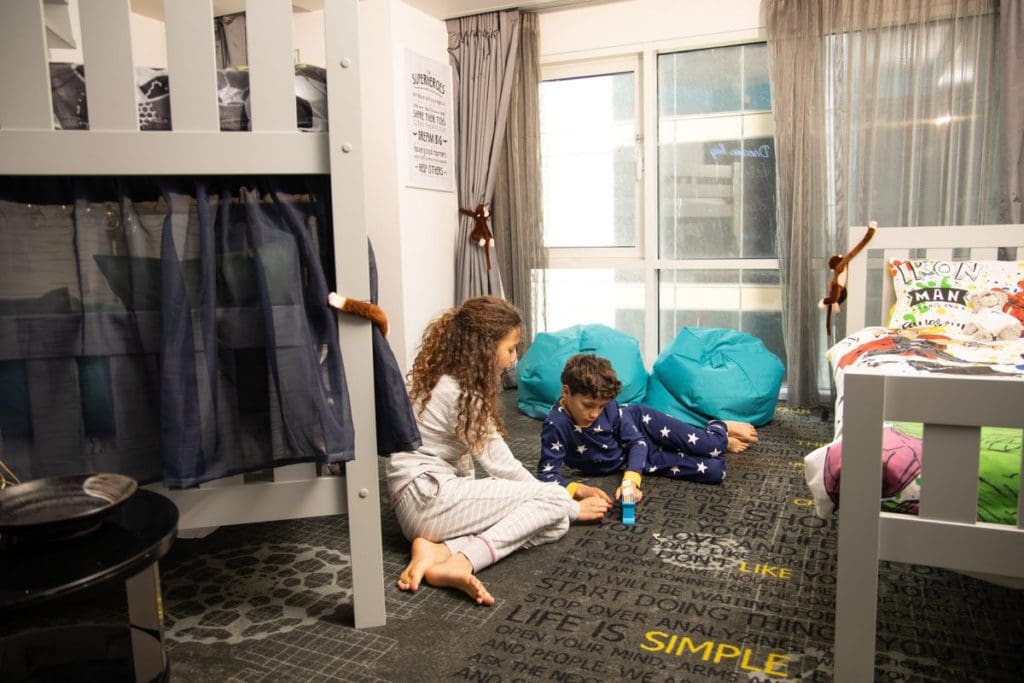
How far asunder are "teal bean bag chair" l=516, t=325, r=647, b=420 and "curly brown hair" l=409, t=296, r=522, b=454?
51.0 inches

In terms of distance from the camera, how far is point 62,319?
1335mm

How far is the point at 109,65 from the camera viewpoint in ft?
4.31

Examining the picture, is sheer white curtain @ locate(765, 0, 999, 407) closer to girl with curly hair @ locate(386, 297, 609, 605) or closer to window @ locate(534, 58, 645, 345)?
window @ locate(534, 58, 645, 345)

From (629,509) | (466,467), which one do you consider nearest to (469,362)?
(466,467)

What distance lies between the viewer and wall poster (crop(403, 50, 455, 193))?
3.54 m

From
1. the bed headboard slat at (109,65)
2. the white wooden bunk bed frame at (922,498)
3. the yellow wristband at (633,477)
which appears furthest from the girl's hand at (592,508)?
the bed headboard slat at (109,65)

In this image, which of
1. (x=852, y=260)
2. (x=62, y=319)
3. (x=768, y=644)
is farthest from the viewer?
(x=852, y=260)

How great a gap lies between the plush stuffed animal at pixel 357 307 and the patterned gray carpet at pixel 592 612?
2.13ft

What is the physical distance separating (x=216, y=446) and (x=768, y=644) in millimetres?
1130

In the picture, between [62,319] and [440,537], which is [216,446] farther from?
[440,537]

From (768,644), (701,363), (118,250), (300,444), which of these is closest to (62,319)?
(118,250)

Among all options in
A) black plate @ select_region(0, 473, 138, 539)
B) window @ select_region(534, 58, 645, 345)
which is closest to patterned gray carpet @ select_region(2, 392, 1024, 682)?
black plate @ select_region(0, 473, 138, 539)

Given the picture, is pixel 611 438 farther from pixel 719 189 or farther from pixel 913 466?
pixel 719 189

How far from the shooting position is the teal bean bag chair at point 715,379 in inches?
119
